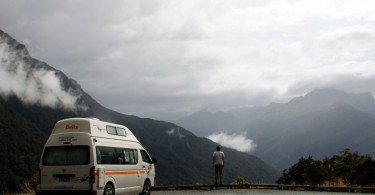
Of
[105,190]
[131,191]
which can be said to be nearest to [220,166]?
[131,191]

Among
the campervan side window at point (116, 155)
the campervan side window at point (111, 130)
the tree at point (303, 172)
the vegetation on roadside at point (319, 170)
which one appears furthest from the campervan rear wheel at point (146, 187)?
the tree at point (303, 172)

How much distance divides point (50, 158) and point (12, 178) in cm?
17509

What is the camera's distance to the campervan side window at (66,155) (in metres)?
15.2

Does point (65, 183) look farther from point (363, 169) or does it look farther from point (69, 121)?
point (363, 169)

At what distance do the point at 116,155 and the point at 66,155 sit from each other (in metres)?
1.89

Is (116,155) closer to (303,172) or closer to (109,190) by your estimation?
(109,190)

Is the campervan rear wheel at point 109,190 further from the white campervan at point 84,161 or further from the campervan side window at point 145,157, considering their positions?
the campervan side window at point 145,157

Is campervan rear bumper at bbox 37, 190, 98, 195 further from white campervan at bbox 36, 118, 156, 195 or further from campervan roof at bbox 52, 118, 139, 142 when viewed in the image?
campervan roof at bbox 52, 118, 139, 142

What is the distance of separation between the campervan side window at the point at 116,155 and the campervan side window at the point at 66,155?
0.46 metres

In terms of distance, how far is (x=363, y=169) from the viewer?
140 feet

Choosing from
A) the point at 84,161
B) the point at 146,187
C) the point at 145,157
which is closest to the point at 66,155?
the point at 84,161

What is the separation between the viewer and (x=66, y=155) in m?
15.5

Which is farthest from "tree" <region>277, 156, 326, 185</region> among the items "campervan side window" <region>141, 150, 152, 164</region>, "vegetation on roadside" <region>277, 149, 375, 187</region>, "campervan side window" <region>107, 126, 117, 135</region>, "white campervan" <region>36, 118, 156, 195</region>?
"white campervan" <region>36, 118, 156, 195</region>

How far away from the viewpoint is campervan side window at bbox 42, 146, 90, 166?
15242 mm
